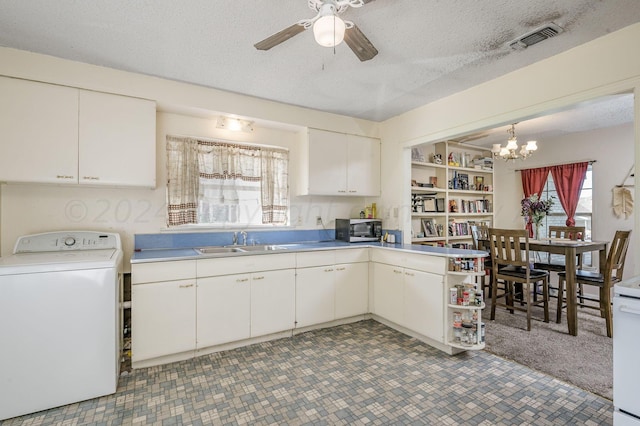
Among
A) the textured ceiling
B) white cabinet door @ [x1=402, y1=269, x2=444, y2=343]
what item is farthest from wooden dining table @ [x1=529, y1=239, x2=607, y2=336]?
the textured ceiling

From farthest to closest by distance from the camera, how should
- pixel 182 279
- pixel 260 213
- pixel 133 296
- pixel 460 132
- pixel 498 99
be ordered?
pixel 260 213 → pixel 460 132 → pixel 498 99 → pixel 182 279 → pixel 133 296

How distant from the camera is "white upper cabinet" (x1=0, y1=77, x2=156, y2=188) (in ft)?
7.68

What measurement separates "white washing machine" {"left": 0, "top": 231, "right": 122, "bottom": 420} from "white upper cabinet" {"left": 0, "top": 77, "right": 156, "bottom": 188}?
0.70 m

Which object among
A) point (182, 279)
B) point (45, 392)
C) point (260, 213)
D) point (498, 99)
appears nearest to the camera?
point (45, 392)

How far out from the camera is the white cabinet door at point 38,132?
232 cm

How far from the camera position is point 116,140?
2666 mm

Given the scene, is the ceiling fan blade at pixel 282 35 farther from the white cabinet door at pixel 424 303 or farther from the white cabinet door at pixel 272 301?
the white cabinet door at pixel 424 303

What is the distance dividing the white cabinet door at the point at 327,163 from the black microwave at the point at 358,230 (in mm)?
406

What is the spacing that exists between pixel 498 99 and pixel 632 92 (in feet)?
3.01

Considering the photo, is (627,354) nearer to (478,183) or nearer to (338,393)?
(338,393)

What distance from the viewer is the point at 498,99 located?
9.32ft

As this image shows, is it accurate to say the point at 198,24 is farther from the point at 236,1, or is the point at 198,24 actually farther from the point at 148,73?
the point at 148,73

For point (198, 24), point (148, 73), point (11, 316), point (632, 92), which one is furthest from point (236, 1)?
point (632, 92)

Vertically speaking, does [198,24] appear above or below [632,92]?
above
